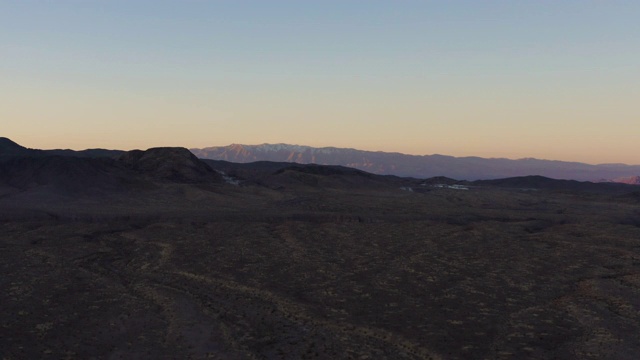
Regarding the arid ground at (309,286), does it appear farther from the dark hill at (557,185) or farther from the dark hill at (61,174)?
the dark hill at (557,185)

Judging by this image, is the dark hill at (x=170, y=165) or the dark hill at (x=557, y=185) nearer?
the dark hill at (x=170, y=165)

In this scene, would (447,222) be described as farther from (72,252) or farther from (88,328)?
(88,328)

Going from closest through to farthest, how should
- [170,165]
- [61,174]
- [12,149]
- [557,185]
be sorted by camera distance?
[61,174] → [170,165] → [12,149] → [557,185]

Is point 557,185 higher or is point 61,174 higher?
point 557,185

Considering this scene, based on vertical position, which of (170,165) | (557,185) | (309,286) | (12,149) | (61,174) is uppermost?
(12,149)

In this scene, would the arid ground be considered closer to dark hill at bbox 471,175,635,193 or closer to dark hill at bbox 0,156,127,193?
dark hill at bbox 0,156,127,193

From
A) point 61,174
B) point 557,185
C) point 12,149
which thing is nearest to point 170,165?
point 61,174

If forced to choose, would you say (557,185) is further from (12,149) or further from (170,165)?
(12,149)

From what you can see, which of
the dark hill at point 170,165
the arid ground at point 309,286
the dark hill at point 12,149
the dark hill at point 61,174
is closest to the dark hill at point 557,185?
the dark hill at point 170,165

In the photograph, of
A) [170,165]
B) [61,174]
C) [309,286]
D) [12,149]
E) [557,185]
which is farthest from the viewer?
[557,185]

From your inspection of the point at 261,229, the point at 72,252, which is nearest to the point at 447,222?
the point at 261,229

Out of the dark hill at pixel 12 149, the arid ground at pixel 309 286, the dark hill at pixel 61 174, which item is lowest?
the arid ground at pixel 309 286

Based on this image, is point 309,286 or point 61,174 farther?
point 61,174

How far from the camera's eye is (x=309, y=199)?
217 feet
